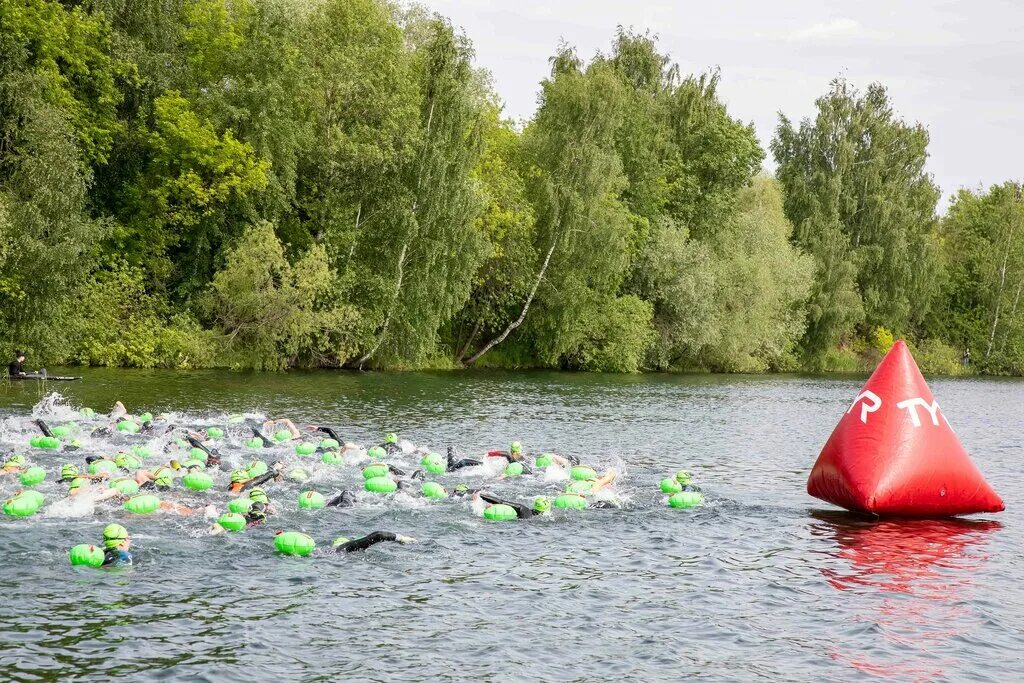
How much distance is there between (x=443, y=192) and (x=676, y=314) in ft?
71.6

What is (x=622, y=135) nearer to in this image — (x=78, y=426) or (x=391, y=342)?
(x=391, y=342)

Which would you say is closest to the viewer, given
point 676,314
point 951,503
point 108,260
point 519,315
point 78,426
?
point 951,503

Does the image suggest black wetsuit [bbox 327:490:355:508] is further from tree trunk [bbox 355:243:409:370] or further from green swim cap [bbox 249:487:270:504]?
tree trunk [bbox 355:243:409:370]

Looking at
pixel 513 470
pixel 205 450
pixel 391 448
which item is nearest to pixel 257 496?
pixel 205 450

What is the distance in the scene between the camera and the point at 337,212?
55656mm

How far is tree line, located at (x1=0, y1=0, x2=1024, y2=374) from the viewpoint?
45.6m

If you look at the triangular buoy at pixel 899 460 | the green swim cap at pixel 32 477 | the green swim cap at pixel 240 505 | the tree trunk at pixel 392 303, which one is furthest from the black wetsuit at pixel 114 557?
the tree trunk at pixel 392 303

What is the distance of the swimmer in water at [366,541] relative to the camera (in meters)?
16.5

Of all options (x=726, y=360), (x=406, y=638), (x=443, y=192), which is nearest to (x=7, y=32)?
(x=443, y=192)

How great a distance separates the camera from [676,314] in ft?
232

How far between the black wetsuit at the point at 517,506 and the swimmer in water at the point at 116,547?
260 inches

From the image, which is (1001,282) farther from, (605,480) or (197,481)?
(197,481)

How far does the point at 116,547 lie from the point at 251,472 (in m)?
6.67

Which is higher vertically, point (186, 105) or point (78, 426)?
point (186, 105)
